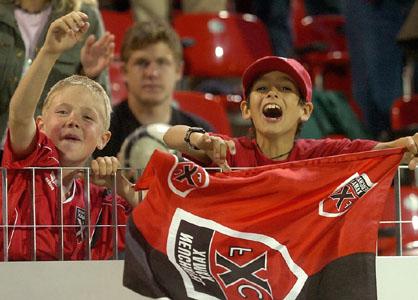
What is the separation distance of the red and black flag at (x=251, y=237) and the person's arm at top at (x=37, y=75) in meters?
0.36

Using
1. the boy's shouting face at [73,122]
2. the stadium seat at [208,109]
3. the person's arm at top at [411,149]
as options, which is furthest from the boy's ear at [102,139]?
the stadium seat at [208,109]

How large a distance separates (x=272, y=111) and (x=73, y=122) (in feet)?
1.58

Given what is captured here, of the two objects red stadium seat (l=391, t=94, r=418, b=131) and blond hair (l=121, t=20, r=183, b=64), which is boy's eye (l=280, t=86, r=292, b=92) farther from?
red stadium seat (l=391, t=94, r=418, b=131)

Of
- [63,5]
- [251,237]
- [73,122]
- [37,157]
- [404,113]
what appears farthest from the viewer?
→ [404,113]

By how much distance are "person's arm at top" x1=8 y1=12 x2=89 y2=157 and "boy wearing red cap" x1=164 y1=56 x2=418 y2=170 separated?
0.34 metres

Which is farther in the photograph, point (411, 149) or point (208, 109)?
point (208, 109)

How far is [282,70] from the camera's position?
10.2ft

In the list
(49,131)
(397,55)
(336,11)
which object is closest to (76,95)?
(49,131)

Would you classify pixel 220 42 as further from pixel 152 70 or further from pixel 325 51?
pixel 152 70

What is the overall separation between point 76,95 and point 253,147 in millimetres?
452

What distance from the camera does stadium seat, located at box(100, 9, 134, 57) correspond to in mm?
5604

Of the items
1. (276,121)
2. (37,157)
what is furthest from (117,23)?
(37,157)

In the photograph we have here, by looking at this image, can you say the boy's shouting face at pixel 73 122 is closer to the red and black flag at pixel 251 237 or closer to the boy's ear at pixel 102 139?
the boy's ear at pixel 102 139

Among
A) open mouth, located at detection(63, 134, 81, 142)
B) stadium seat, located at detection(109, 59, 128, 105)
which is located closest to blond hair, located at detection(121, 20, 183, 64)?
stadium seat, located at detection(109, 59, 128, 105)
